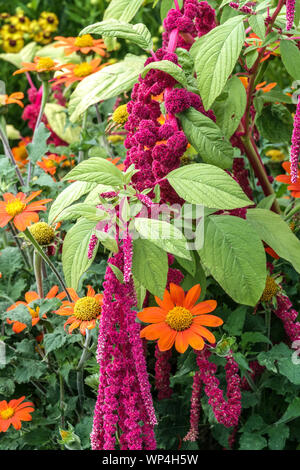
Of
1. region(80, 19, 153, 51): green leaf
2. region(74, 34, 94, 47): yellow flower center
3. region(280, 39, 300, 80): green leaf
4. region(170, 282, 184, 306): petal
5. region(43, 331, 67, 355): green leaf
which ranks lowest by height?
region(43, 331, 67, 355): green leaf

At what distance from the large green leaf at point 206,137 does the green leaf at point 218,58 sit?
0.12 feet

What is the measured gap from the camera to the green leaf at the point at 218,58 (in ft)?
1.94

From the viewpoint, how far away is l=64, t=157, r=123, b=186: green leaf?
20.8 inches

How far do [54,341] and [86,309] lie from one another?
0.27 ft

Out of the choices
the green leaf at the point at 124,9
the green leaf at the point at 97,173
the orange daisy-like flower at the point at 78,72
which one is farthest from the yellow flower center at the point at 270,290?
the orange daisy-like flower at the point at 78,72

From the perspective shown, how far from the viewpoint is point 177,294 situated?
689mm

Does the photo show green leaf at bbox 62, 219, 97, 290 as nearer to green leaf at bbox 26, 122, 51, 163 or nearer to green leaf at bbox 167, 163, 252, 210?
green leaf at bbox 167, 163, 252, 210

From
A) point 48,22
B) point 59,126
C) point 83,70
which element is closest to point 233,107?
point 83,70

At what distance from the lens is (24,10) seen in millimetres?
2164

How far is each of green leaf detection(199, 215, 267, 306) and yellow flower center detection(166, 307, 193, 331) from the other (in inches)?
4.2

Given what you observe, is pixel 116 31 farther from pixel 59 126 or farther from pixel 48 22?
pixel 48 22

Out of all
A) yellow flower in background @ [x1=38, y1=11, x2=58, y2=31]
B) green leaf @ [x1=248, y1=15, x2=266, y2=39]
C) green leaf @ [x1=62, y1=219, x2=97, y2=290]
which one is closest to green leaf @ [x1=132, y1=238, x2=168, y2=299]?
green leaf @ [x1=62, y1=219, x2=97, y2=290]

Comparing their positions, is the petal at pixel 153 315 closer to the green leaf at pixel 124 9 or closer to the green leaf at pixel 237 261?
the green leaf at pixel 237 261
